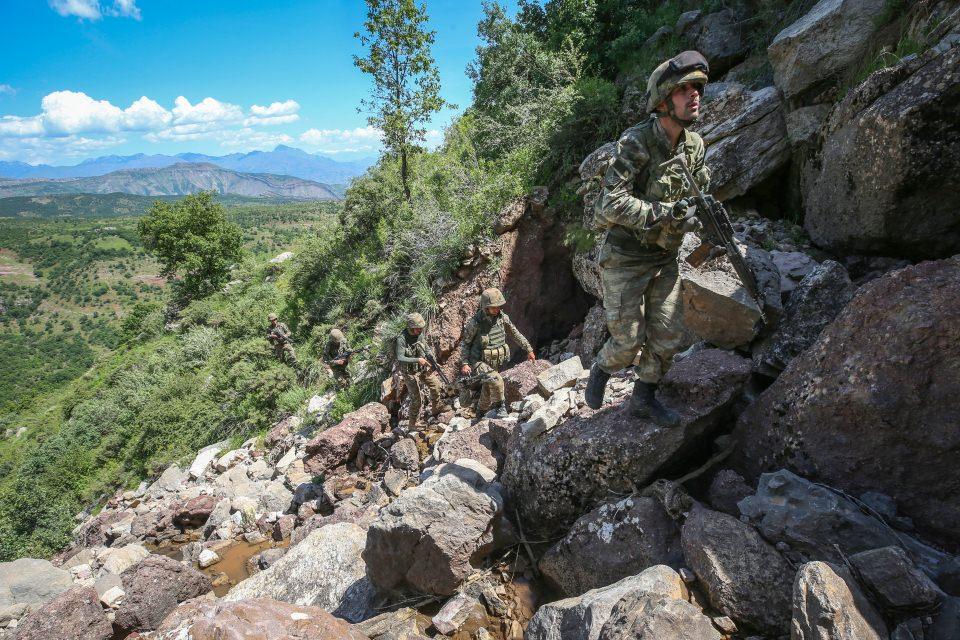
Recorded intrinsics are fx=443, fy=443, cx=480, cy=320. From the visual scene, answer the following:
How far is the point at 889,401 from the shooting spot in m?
2.39

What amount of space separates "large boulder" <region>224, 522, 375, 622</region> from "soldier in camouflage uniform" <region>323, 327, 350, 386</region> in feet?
18.7

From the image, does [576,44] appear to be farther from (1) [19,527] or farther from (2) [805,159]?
(1) [19,527]

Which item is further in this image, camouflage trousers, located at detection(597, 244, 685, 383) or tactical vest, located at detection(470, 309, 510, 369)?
tactical vest, located at detection(470, 309, 510, 369)

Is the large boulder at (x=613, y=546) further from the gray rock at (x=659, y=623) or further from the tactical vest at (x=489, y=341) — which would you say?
the tactical vest at (x=489, y=341)

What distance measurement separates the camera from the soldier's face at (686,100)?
275 cm

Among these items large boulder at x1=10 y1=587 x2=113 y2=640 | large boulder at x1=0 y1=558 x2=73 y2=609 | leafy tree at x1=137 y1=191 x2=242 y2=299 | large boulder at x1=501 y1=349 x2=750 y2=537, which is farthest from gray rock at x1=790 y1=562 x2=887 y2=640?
leafy tree at x1=137 y1=191 x2=242 y2=299

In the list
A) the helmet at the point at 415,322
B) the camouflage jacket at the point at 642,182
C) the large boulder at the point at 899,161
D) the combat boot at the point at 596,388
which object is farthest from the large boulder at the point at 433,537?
the large boulder at the point at 899,161

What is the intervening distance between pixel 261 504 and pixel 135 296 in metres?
106

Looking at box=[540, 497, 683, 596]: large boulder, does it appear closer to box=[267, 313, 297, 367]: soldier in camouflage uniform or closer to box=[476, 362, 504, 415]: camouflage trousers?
box=[476, 362, 504, 415]: camouflage trousers

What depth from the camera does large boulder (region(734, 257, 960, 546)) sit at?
7.42ft

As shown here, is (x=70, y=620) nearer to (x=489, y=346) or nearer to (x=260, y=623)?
(x=260, y=623)

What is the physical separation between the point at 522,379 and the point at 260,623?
3949 mm

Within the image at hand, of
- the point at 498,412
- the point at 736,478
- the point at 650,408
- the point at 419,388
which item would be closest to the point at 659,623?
the point at 736,478

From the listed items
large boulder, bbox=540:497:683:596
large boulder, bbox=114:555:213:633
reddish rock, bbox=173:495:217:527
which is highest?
large boulder, bbox=540:497:683:596
